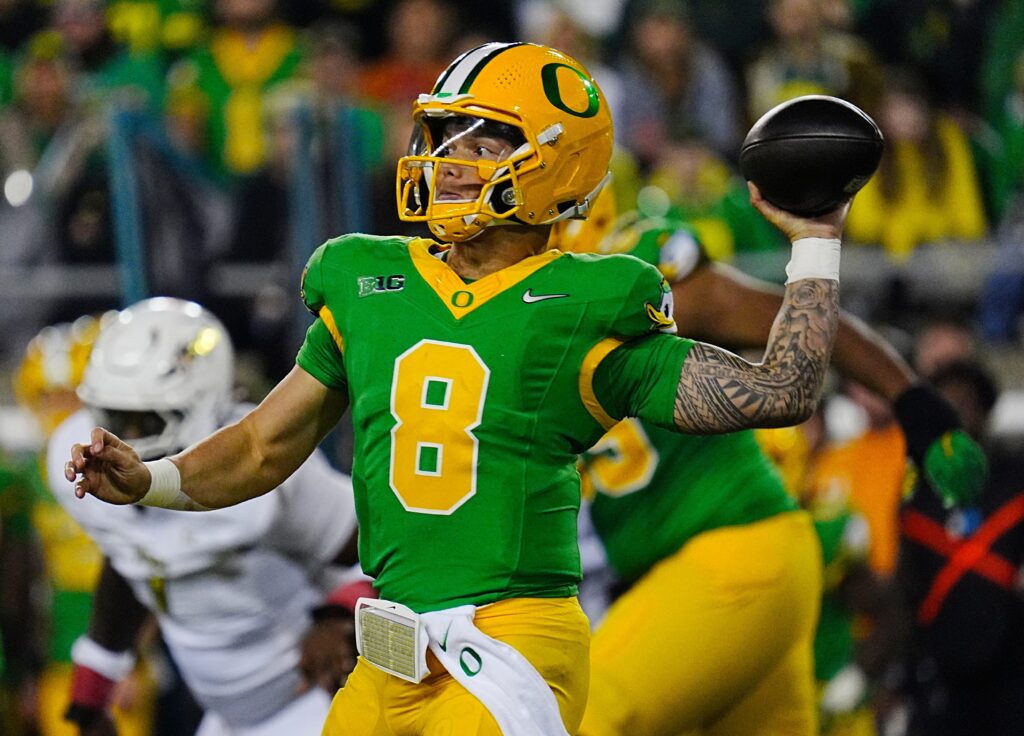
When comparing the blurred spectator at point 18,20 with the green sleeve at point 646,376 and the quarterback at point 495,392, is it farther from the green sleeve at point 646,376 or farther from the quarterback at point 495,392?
the green sleeve at point 646,376

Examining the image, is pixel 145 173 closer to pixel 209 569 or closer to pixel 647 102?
pixel 209 569

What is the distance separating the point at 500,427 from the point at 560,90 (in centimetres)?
63

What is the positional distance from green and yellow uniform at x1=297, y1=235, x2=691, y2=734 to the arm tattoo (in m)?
0.04

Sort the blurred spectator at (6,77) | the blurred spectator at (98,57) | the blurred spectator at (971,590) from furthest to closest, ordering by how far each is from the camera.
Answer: the blurred spectator at (6,77), the blurred spectator at (98,57), the blurred spectator at (971,590)

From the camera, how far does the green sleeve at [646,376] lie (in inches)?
115

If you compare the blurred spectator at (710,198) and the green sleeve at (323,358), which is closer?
the green sleeve at (323,358)

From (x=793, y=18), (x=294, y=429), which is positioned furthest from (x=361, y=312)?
(x=793, y=18)

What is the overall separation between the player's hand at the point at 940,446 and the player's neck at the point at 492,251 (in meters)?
1.19

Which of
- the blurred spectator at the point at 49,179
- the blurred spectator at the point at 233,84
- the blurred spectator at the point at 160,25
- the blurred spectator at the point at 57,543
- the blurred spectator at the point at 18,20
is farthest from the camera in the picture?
the blurred spectator at the point at 18,20

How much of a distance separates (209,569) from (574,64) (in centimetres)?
174

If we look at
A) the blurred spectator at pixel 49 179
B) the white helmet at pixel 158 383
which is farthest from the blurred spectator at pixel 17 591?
the white helmet at pixel 158 383

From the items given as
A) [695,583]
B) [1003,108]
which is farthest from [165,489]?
[1003,108]

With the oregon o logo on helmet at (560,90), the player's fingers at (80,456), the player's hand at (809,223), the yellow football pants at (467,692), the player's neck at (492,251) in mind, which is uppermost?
the oregon o logo on helmet at (560,90)

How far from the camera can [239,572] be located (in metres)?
4.32
